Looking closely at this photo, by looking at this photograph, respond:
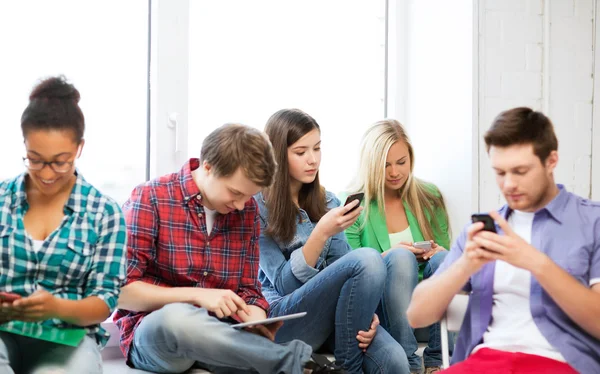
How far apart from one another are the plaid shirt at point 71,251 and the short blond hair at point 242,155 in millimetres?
383

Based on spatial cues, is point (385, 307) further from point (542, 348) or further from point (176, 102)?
point (176, 102)

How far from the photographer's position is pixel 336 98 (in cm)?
351

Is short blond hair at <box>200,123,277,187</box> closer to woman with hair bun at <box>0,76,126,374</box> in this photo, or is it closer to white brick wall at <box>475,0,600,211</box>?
woman with hair bun at <box>0,76,126,374</box>

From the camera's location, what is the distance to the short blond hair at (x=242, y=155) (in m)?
2.22

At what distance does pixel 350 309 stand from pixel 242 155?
2.24ft

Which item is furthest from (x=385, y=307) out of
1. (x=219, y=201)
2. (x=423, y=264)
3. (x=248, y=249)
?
(x=219, y=201)

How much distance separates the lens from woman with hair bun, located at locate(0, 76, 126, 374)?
72.2 inches

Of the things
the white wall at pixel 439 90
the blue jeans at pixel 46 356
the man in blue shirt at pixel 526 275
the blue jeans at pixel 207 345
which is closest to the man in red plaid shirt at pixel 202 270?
the blue jeans at pixel 207 345

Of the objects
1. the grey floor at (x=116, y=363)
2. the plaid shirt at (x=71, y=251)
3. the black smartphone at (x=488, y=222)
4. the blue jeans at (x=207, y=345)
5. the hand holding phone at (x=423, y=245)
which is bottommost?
the grey floor at (x=116, y=363)

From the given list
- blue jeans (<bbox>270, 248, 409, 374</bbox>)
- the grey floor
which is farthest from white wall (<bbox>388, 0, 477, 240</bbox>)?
blue jeans (<bbox>270, 248, 409, 374</bbox>)

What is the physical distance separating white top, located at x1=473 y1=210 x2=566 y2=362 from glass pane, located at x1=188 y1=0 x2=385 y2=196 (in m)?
1.61

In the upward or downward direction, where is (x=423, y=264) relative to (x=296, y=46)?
downward

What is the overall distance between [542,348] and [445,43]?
1952mm

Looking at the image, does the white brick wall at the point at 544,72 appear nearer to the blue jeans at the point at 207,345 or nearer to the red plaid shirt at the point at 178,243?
the red plaid shirt at the point at 178,243
